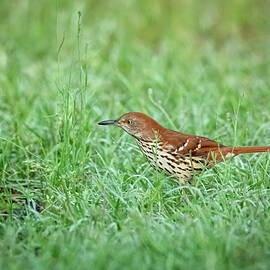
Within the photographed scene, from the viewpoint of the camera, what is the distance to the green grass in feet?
9.48

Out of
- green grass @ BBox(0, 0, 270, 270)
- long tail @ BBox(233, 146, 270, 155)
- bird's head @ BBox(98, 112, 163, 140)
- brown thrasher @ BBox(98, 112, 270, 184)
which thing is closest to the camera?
green grass @ BBox(0, 0, 270, 270)

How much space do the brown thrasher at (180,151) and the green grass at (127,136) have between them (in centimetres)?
11

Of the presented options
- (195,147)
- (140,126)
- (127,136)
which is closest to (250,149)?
(195,147)

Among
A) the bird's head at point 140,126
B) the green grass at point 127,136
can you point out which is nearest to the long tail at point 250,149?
the green grass at point 127,136

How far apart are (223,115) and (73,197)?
2.03m

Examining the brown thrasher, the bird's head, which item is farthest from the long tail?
the bird's head

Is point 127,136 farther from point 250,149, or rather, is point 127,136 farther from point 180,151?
point 250,149

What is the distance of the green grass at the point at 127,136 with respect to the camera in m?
2.89

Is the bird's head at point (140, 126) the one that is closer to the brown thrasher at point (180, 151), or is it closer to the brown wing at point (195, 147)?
the brown thrasher at point (180, 151)

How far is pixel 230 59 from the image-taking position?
7.41 meters

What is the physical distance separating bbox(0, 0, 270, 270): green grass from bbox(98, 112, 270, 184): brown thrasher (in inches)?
4.3

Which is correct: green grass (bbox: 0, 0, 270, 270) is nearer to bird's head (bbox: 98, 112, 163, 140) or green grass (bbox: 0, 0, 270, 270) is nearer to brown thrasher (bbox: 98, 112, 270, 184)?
brown thrasher (bbox: 98, 112, 270, 184)

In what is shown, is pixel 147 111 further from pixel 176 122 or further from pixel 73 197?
pixel 73 197

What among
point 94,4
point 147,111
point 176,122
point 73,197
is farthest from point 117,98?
point 94,4
